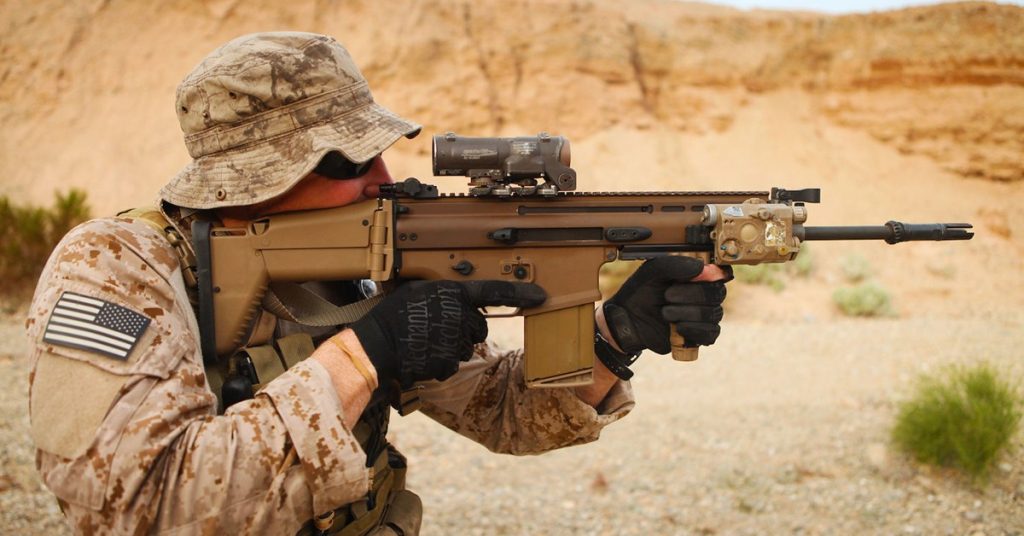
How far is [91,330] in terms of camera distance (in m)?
1.75

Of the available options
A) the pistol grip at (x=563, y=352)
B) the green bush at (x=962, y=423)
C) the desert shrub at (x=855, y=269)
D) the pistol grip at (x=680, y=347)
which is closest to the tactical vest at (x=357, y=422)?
the pistol grip at (x=563, y=352)

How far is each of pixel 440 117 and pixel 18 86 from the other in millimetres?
8315

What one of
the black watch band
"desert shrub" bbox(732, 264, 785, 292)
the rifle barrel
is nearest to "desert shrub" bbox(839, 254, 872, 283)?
"desert shrub" bbox(732, 264, 785, 292)

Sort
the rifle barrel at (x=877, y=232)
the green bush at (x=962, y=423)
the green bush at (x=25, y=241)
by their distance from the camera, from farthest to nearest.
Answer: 1. the green bush at (x=25, y=241)
2. the green bush at (x=962, y=423)
3. the rifle barrel at (x=877, y=232)

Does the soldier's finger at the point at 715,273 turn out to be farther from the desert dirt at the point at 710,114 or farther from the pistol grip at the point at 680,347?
the desert dirt at the point at 710,114

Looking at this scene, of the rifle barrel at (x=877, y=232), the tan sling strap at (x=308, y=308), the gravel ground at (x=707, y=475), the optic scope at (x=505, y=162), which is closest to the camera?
the tan sling strap at (x=308, y=308)

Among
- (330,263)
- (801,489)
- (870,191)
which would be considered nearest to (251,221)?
(330,263)

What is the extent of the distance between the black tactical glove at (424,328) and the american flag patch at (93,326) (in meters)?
0.55

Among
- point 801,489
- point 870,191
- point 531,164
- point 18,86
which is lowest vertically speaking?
point 801,489

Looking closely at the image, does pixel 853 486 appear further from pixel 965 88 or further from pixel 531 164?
pixel 965 88

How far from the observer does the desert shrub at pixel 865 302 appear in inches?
463

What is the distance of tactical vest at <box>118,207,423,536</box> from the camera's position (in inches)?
85.2

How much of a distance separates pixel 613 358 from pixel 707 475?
3.09 metres

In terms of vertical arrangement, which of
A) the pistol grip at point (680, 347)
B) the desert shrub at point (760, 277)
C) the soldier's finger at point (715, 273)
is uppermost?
the soldier's finger at point (715, 273)
